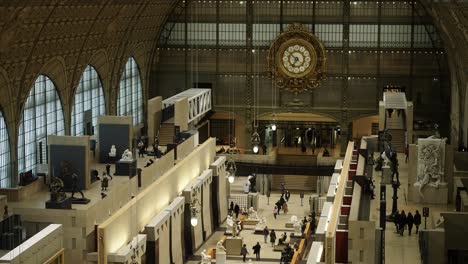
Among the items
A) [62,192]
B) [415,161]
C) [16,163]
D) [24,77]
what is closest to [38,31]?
[24,77]

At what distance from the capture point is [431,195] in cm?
4412

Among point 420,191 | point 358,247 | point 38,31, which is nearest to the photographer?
point 358,247

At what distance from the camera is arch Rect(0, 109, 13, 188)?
46125 mm

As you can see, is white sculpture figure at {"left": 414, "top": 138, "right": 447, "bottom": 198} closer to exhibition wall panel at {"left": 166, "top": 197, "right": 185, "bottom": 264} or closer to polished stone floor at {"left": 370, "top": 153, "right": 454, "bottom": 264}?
polished stone floor at {"left": 370, "top": 153, "right": 454, "bottom": 264}

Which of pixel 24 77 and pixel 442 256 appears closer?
pixel 442 256

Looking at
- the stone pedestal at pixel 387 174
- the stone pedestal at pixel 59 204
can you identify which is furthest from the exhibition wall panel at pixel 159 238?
the stone pedestal at pixel 387 174

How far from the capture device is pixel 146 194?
45875 mm

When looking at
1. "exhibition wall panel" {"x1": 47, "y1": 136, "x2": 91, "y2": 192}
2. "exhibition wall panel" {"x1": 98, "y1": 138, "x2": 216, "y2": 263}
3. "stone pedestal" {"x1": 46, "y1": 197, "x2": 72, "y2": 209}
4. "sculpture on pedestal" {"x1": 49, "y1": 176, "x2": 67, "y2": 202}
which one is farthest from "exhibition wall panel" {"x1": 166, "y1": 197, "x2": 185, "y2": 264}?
"stone pedestal" {"x1": 46, "y1": 197, "x2": 72, "y2": 209}

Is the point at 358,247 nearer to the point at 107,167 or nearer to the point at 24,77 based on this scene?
the point at 107,167

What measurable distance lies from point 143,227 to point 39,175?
494 cm

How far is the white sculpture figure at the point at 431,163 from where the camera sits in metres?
43.2

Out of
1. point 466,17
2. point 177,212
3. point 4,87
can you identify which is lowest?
point 177,212

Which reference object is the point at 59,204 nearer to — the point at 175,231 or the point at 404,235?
the point at 175,231

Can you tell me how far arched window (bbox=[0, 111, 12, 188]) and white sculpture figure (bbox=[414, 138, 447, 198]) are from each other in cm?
1763
